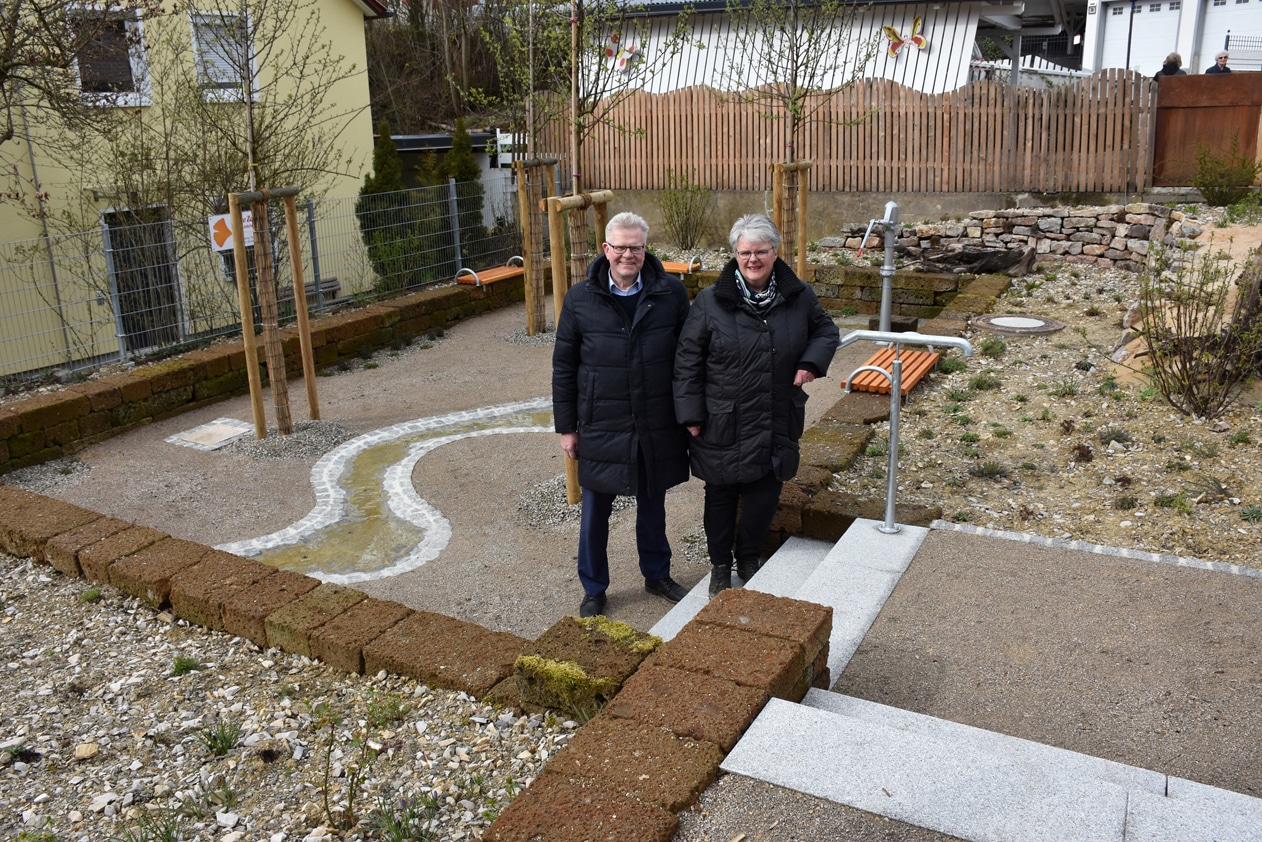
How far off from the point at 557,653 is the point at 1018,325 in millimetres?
6953

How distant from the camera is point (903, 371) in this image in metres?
8.05

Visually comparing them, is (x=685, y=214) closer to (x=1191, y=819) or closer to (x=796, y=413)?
(x=796, y=413)

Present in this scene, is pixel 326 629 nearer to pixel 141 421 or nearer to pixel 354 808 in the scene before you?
pixel 354 808

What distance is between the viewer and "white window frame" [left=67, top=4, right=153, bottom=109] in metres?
9.76

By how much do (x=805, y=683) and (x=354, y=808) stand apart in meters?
1.50

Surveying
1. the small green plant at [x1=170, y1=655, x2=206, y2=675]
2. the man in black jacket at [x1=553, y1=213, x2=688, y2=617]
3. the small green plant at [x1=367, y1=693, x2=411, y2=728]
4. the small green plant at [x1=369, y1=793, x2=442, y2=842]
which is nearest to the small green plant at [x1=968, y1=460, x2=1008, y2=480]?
the man in black jacket at [x1=553, y1=213, x2=688, y2=617]

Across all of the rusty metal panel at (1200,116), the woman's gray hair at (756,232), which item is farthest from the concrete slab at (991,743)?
the rusty metal panel at (1200,116)

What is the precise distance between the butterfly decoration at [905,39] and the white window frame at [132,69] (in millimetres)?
11085

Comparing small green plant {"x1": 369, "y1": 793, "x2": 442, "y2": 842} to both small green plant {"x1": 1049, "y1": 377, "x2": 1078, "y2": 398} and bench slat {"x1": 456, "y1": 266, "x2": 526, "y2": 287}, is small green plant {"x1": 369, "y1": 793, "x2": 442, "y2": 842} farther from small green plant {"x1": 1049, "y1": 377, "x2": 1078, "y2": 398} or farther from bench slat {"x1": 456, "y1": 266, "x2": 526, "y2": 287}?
bench slat {"x1": 456, "y1": 266, "x2": 526, "y2": 287}

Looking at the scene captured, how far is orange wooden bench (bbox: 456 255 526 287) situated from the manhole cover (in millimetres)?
4951

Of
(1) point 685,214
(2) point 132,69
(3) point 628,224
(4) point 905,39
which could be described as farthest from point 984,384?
(4) point 905,39

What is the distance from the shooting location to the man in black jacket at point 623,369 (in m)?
4.95

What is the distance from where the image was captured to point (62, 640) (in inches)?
193

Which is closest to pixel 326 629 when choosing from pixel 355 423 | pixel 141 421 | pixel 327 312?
pixel 355 423
